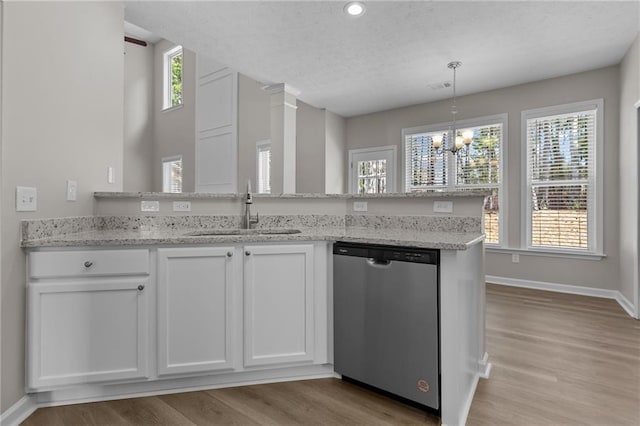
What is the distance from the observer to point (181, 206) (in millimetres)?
2422

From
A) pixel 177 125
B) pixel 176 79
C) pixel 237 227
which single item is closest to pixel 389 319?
pixel 237 227

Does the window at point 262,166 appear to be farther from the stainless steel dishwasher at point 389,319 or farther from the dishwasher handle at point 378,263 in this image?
the dishwasher handle at point 378,263

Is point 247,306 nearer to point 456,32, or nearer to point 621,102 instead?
point 456,32

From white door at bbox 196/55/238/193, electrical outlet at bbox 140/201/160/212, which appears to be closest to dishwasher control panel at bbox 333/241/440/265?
electrical outlet at bbox 140/201/160/212

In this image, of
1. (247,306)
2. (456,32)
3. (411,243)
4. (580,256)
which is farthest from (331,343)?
(580,256)

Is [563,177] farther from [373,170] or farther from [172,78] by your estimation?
[172,78]

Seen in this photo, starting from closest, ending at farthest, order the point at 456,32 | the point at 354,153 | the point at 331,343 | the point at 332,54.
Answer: the point at 331,343
the point at 456,32
the point at 332,54
the point at 354,153

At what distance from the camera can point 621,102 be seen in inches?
151

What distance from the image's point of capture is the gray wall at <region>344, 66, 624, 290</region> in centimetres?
400

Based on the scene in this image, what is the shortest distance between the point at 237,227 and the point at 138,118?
6.64 m

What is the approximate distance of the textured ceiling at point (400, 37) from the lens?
290cm

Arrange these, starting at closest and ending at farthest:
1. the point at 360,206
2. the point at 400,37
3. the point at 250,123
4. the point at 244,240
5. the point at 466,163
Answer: the point at 244,240
the point at 360,206
the point at 400,37
the point at 466,163
the point at 250,123

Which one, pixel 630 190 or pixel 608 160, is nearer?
pixel 630 190

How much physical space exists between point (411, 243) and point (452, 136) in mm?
4052
